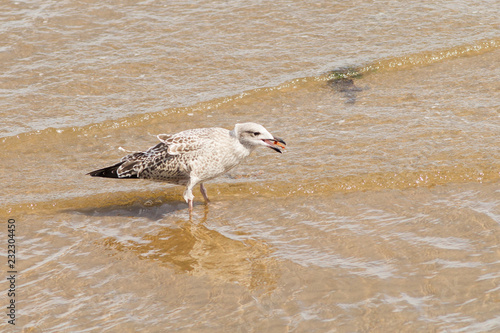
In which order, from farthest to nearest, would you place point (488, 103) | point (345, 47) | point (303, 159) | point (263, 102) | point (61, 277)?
point (345, 47) < point (263, 102) < point (488, 103) < point (303, 159) < point (61, 277)

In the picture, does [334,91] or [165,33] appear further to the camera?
[165,33]

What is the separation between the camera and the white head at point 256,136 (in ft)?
22.6

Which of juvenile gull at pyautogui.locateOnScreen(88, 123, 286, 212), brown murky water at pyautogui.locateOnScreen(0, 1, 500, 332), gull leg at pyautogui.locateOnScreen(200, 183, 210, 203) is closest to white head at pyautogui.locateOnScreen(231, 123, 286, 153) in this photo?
juvenile gull at pyautogui.locateOnScreen(88, 123, 286, 212)

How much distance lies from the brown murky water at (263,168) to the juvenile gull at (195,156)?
399mm

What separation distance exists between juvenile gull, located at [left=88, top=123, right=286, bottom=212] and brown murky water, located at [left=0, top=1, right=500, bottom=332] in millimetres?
399

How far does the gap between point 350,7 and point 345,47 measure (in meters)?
1.58

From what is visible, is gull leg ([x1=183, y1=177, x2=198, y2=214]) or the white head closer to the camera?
the white head

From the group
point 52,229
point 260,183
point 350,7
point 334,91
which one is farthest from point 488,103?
point 52,229

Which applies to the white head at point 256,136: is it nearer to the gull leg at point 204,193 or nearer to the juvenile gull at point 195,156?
the juvenile gull at point 195,156

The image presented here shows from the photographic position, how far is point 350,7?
12.6 metres

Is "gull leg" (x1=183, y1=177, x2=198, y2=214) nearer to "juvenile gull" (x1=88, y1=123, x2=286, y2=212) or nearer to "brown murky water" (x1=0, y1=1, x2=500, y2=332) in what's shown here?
"juvenile gull" (x1=88, y1=123, x2=286, y2=212)

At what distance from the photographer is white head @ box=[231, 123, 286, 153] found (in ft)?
22.6

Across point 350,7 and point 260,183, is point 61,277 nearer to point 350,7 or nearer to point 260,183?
point 260,183

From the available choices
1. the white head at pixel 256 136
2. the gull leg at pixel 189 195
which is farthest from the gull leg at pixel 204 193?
the white head at pixel 256 136
